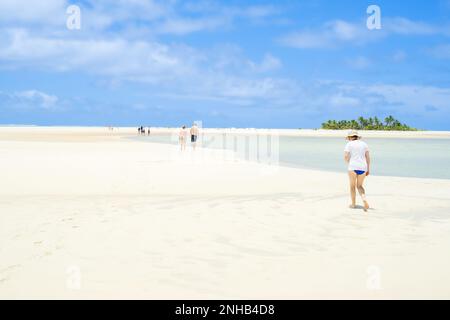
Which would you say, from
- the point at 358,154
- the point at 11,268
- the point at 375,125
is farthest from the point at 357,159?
the point at 375,125

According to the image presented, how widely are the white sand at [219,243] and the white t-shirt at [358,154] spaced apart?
3.33ft

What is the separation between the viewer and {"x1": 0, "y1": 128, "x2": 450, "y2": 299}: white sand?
5.25 metres

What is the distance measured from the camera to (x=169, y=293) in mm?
5047

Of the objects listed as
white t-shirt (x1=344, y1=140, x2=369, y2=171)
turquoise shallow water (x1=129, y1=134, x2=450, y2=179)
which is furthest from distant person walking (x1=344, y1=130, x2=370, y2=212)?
turquoise shallow water (x1=129, y1=134, x2=450, y2=179)

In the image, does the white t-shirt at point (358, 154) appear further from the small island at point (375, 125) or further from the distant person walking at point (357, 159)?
the small island at point (375, 125)

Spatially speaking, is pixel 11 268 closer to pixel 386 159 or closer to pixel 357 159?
pixel 357 159

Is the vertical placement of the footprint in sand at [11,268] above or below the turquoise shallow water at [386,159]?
below

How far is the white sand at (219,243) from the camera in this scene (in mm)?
5250

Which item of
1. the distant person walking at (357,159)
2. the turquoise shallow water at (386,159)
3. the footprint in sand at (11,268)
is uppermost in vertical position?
the distant person walking at (357,159)

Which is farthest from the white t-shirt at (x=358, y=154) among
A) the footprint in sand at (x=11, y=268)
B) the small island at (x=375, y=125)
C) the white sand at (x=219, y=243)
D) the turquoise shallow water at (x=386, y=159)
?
the small island at (x=375, y=125)

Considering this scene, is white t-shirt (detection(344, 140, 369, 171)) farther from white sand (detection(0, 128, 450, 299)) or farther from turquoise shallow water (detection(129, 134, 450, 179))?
turquoise shallow water (detection(129, 134, 450, 179))

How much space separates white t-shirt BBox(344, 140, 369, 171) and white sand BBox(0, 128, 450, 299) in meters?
1.02

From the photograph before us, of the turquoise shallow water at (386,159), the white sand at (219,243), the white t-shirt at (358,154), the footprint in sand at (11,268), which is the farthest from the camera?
the turquoise shallow water at (386,159)

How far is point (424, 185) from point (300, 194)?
5423mm
